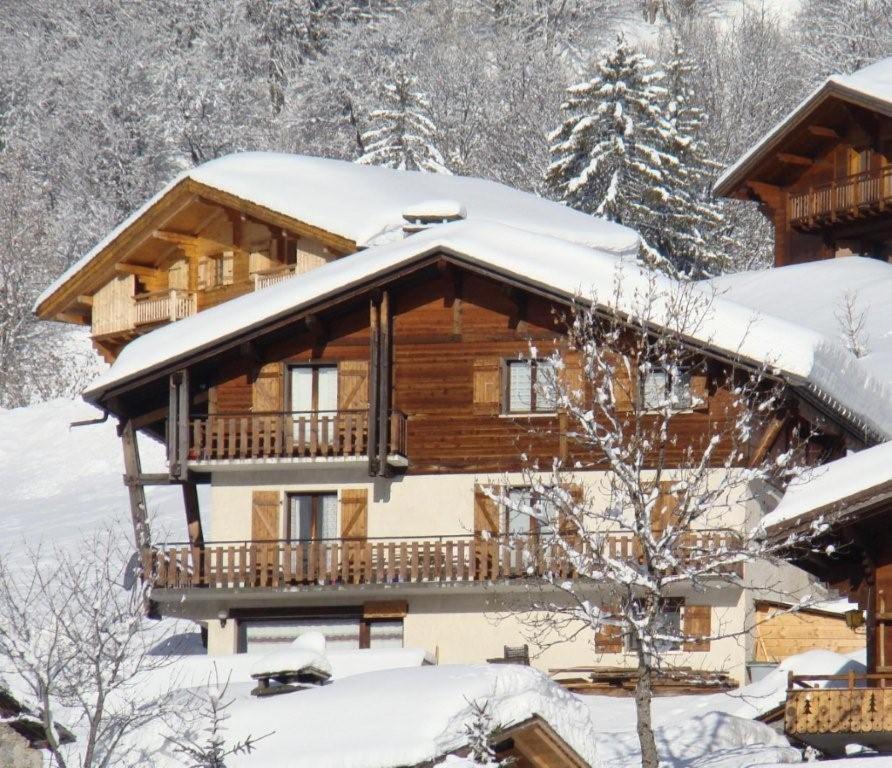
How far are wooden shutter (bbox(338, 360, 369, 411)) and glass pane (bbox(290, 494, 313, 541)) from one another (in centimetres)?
154

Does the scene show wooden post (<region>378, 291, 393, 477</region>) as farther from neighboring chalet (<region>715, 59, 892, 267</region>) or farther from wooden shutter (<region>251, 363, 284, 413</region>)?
neighboring chalet (<region>715, 59, 892, 267</region>)

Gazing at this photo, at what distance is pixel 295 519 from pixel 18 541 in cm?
1018

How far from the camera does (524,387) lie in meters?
32.1

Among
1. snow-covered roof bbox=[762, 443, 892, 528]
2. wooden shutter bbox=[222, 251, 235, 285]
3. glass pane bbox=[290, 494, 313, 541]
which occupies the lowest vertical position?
glass pane bbox=[290, 494, 313, 541]

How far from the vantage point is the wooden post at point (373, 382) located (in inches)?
1231

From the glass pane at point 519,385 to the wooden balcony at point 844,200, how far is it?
1501cm

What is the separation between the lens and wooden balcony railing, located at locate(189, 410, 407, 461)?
3144cm

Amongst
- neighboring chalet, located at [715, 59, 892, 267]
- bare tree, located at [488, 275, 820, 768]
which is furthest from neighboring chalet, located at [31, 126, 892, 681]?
neighboring chalet, located at [715, 59, 892, 267]

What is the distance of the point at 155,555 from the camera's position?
103 feet

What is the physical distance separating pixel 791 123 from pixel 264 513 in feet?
62.1

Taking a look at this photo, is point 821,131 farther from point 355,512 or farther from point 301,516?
point 301,516

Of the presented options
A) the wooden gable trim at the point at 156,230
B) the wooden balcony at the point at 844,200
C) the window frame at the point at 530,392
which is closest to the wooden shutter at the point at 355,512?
the window frame at the point at 530,392

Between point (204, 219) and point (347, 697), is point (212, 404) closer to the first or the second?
point (204, 219)

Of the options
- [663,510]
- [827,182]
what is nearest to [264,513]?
[663,510]
